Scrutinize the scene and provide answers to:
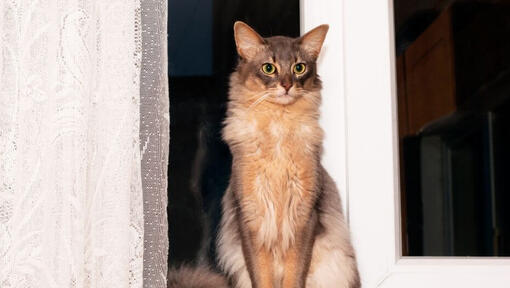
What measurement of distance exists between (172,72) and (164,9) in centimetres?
35

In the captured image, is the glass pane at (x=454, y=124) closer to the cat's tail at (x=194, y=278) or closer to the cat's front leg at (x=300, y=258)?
the cat's front leg at (x=300, y=258)

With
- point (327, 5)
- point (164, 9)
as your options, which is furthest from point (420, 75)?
point (164, 9)

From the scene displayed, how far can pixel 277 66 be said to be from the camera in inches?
52.7

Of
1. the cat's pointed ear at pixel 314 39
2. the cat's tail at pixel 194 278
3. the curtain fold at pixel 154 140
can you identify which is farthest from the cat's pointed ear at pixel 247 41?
the cat's tail at pixel 194 278

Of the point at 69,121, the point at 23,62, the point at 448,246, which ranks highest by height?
the point at 23,62

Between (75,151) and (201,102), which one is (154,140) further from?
(201,102)

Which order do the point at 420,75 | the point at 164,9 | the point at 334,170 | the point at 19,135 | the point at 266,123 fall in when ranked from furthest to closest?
A: 1. the point at 420,75
2. the point at 334,170
3. the point at 266,123
4. the point at 164,9
5. the point at 19,135

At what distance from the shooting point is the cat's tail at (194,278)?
4.22 ft

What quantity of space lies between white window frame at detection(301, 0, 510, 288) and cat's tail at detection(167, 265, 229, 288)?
36 centimetres

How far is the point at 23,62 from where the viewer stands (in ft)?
3.51

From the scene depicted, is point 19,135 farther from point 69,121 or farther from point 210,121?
point 210,121

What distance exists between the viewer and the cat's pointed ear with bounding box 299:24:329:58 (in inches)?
53.6

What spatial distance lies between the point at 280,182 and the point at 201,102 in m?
0.37

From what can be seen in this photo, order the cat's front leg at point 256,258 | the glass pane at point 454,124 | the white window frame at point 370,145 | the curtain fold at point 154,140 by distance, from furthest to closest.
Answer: the glass pane at point 454,124 → the white window frame at point 370,145 → the cat's front leg at point 256,258 → the curtain fold at point 154,140
